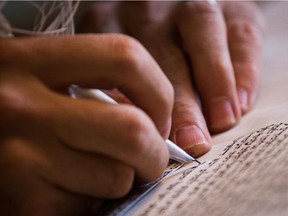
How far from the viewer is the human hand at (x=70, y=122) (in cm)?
26

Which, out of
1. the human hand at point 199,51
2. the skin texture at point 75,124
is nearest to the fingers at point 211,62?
the human hand at point 199,51

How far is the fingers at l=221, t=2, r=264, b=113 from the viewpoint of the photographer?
1.55ft

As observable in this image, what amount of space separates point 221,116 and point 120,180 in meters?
0.17

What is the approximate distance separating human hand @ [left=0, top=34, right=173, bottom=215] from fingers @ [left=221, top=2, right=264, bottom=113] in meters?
0.20

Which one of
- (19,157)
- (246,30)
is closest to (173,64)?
(246,30)

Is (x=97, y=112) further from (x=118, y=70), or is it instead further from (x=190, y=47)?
(x=190, y=47)

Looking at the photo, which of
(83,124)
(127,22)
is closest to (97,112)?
(83,124)

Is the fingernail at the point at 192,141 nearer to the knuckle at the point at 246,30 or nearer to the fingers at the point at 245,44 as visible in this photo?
the fingers at the point at 245,44

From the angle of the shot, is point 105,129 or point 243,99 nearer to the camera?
point 105,129

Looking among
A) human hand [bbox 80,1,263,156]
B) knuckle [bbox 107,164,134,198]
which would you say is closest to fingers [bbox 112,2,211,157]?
human hand [bbox 80,1,263,156]

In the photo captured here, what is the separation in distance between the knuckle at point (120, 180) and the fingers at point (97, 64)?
0.04m

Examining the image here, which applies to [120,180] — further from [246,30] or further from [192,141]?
[246,30]

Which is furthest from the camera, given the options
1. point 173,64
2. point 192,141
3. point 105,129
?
point 173,64

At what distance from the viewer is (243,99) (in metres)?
0.46
